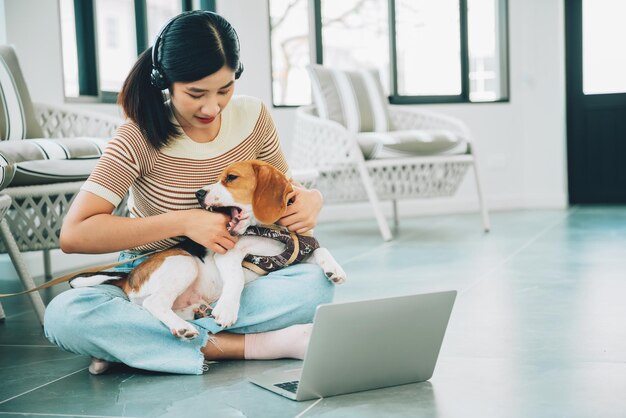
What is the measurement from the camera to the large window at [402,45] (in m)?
5.36

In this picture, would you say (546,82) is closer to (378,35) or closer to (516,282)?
(378,35)

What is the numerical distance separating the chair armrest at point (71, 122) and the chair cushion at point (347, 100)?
1666 mm

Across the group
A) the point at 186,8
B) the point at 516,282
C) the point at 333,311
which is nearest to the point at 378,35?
the point at 186,8

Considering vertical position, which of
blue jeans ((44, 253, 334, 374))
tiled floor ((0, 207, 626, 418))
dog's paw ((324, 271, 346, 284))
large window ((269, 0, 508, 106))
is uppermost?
large window ((269, 0, 508, 106))

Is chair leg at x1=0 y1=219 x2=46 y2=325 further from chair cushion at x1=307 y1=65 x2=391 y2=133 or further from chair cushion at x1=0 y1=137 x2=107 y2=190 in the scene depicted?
chair cushion at x1=307 y1=65 x2=391 y2=133

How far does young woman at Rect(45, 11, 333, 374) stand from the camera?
1.64 metres

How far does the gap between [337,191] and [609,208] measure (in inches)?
84.3

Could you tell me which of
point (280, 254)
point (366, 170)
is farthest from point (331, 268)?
point (366, 170)

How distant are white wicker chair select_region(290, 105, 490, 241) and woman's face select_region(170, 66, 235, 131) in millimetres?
2462

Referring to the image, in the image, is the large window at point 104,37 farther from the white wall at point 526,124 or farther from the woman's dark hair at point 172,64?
the woman's dark hair at point 172,64

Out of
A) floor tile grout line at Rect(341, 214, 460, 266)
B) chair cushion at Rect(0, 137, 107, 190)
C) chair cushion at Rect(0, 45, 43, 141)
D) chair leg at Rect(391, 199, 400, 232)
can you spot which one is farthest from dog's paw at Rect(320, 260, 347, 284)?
chair leg at Rect(391, 199, 400, 232)

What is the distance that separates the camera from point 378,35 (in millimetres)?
5590

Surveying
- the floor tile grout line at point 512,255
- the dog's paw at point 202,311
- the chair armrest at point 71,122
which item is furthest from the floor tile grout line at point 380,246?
the dog's paw at point 202,311

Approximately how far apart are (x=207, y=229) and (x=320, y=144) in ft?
8.96
